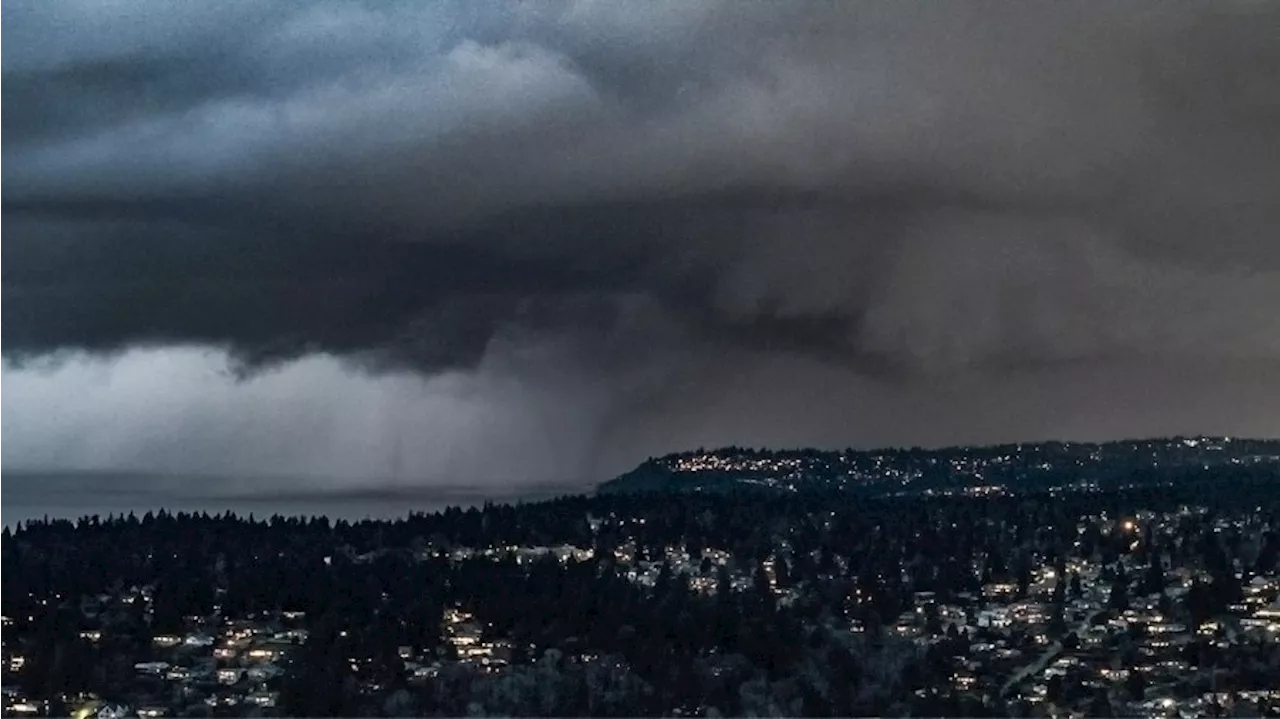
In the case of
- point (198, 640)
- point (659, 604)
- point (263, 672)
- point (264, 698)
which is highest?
point (659, 604)

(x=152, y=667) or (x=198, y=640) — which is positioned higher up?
(x=198, y=640)

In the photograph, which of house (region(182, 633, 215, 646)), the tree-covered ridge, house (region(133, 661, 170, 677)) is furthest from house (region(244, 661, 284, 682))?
house (region(182, 633, 215, 646))

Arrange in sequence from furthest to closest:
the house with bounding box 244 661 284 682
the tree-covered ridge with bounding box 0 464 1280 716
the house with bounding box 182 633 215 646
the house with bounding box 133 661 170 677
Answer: the house with bounding box 182 633 215 646
the house with bounding box 133 661 170 677
the house with bounding box 244 661 284 682
the tree-covered ridge with bounding box 0 464 1280 716

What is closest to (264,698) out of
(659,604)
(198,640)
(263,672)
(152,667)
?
(263,672)

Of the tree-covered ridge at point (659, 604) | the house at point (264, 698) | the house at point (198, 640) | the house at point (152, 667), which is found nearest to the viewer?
the house at point (264, 698)

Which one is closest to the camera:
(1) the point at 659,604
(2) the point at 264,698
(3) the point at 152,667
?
(2) the point at 264,698

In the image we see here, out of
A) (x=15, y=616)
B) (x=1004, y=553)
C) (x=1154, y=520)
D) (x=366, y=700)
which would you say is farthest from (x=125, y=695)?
(x=1154, y=520)

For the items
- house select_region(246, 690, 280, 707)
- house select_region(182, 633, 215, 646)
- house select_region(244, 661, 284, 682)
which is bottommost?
house select_region(246, 690, 280, 707)

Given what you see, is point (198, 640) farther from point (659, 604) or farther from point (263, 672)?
point (659, 604)

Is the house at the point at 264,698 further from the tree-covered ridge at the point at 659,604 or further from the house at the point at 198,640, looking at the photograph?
the house at the point at 198,640

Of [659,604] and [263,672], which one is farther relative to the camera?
[659,604]

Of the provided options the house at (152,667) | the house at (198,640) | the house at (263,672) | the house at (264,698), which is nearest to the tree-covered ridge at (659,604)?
the house at (264,698)

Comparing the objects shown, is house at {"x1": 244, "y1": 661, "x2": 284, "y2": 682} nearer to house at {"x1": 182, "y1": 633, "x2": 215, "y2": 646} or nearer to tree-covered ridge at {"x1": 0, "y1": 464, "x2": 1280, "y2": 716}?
tree-covered ridge at {"x1": 0, "y1": 464, "x2": 1280, "y2": 716}

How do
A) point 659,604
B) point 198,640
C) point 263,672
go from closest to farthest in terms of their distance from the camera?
point 263,672 → point 198,640 → point 659,604
